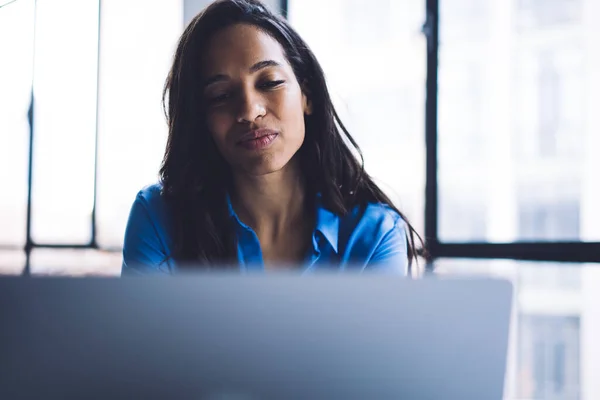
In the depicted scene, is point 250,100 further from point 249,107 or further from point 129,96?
point 129,96

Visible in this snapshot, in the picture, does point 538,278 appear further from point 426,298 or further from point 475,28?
point 426,298

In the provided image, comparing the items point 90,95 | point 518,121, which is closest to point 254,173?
point 518,121

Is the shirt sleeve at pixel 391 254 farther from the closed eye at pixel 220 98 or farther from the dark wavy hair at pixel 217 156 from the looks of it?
the closed eye at pixel 220 98

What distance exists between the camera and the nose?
114 centimetres

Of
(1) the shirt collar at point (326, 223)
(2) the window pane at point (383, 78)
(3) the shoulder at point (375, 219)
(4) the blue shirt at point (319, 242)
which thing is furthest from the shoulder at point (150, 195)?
(2) the window pane at point (383, 78)

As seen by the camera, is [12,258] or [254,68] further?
[12,258]

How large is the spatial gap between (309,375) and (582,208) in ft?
4.83

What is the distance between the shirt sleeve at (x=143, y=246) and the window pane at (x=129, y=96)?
1.85 metres

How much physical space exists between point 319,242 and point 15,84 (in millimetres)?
2536

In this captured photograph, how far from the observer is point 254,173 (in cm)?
120

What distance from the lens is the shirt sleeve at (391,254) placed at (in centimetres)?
115

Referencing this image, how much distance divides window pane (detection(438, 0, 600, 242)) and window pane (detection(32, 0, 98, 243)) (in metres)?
1.94

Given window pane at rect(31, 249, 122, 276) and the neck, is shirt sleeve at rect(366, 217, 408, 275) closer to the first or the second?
the neck

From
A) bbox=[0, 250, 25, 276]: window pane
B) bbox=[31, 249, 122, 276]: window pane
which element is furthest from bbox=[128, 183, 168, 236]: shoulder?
bbox=[0, 250, 25, 276]: window pane
